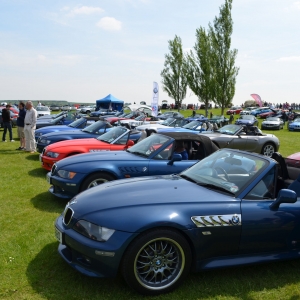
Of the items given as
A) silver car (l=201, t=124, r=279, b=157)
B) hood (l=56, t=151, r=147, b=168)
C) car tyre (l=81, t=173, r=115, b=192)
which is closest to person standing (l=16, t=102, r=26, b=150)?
silver car (l=201, t=124, r=279, b=157)

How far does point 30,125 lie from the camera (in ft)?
39.2

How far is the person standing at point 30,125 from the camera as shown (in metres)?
11.9

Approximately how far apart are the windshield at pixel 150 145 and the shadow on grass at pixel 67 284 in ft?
9.87

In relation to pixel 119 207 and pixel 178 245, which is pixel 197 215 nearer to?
pixel 178 245

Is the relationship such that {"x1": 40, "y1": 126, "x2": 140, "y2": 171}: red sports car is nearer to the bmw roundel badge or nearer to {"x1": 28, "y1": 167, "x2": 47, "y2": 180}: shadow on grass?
{"x1": 28, "y1": 167, "x2": 47, "y2": 180}: shadow on grass

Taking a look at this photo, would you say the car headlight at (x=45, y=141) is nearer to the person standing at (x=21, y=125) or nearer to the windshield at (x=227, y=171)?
the person standing at (x=21, y=125)

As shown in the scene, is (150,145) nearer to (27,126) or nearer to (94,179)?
(94,179)

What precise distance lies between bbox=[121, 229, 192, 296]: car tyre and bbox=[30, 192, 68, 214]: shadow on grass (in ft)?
9.20

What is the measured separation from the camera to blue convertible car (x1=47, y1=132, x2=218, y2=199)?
19.2ft

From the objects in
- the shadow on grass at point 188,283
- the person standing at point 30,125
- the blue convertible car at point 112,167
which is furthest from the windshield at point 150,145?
the person standing at point 30,125

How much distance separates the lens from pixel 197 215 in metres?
3.34

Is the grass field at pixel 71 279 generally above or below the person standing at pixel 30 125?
below

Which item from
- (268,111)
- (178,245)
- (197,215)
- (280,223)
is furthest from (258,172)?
(268,111)

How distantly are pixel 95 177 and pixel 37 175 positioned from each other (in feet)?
10.7
